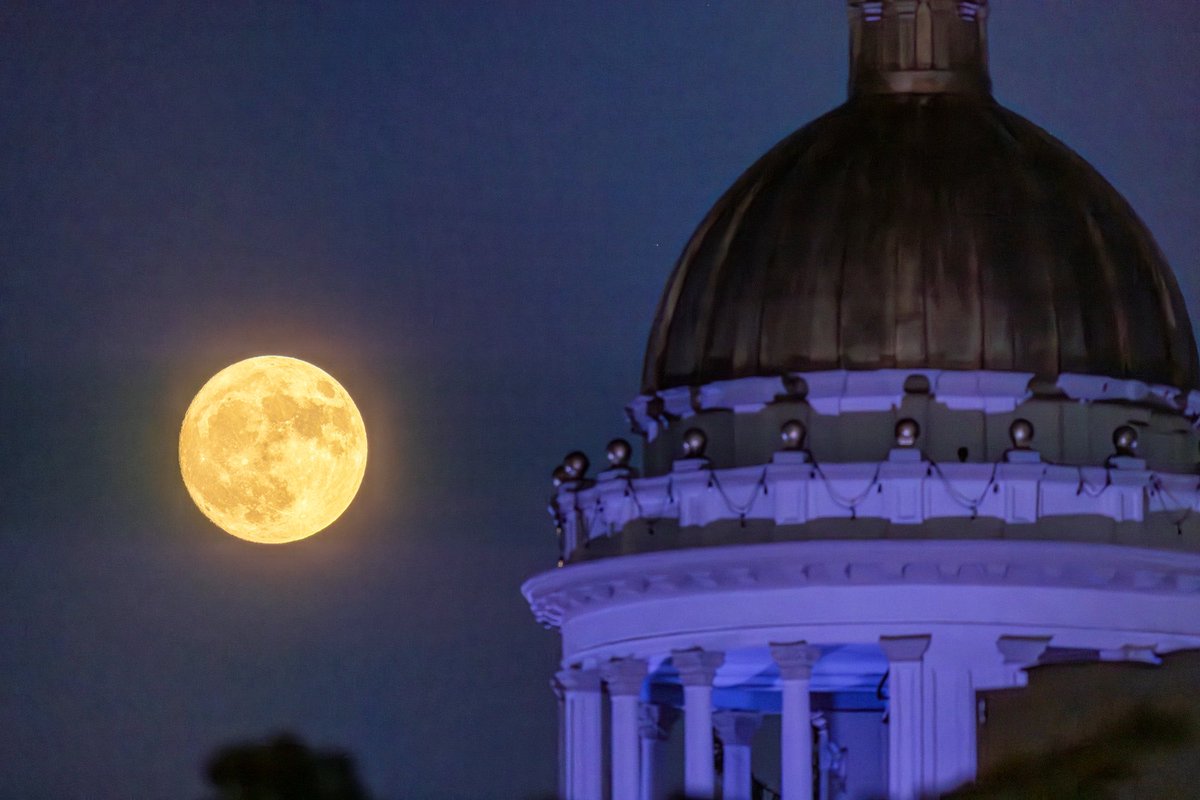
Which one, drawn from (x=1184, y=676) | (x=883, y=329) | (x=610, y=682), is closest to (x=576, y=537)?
(x=610, y=682)

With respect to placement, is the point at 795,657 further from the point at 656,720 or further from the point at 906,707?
the point at 656,720

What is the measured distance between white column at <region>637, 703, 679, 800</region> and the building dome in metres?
7.02

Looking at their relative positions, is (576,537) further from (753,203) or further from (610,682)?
(753,203)

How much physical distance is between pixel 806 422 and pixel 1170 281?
9.24 meters

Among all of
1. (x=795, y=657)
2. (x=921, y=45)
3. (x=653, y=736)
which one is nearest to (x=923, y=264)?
(x=921, y=45)

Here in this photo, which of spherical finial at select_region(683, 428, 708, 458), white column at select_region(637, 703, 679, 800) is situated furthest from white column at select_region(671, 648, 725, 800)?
white column at select_region(637, 703, 679, 800)

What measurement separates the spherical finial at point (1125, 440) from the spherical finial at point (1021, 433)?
183 centimetres

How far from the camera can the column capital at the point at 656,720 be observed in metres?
73.9

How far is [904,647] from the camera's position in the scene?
214ft

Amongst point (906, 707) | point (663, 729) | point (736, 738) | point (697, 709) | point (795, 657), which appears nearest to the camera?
point (906, 707)

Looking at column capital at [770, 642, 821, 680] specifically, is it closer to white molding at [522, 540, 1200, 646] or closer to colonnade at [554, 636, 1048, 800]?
colonnade at [554, 636, 1048, 800]

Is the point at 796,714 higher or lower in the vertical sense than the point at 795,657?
lower

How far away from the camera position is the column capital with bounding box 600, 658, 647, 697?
69625 millimetres

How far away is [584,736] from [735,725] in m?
5.71
